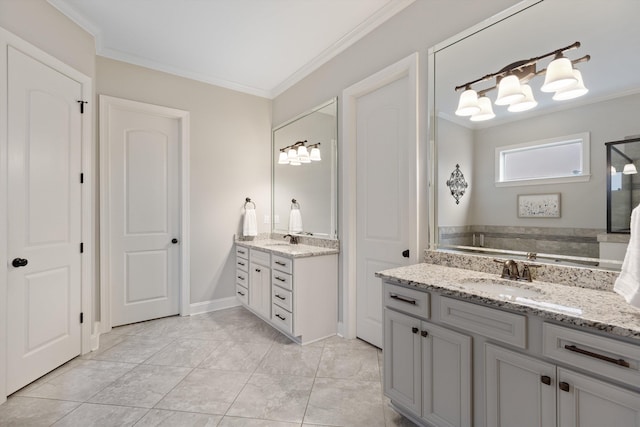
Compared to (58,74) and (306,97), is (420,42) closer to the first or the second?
(306,97)

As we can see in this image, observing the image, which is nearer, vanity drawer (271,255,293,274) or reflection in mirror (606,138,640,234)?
reflection in mirror (606,138,640,234)

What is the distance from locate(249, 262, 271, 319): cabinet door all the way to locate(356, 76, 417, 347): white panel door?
0.92 meters

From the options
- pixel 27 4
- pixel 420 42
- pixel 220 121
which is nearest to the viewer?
pixel 27 4

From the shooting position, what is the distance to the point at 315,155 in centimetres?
325

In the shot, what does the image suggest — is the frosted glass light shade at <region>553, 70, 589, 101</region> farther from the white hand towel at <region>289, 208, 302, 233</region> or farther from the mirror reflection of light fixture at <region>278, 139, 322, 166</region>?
the white hand towel at <region>289, 208, 302, 233</region>

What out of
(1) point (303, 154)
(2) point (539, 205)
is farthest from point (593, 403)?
(1) point (303, 154)

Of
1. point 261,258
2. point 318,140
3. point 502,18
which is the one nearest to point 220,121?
point 318,140

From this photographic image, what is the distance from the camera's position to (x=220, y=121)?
3.67m

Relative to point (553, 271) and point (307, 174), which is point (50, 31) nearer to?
point (307, 174)

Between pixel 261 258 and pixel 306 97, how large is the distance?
1.91m

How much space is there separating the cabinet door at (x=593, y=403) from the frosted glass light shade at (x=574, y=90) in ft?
4.36

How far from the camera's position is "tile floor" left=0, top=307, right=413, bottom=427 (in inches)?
68.7

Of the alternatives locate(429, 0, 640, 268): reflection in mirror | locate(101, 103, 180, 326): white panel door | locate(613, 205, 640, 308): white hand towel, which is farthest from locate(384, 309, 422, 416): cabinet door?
locate(101, 103, 180, 326): white panel door

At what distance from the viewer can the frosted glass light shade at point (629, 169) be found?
4.46 ft
